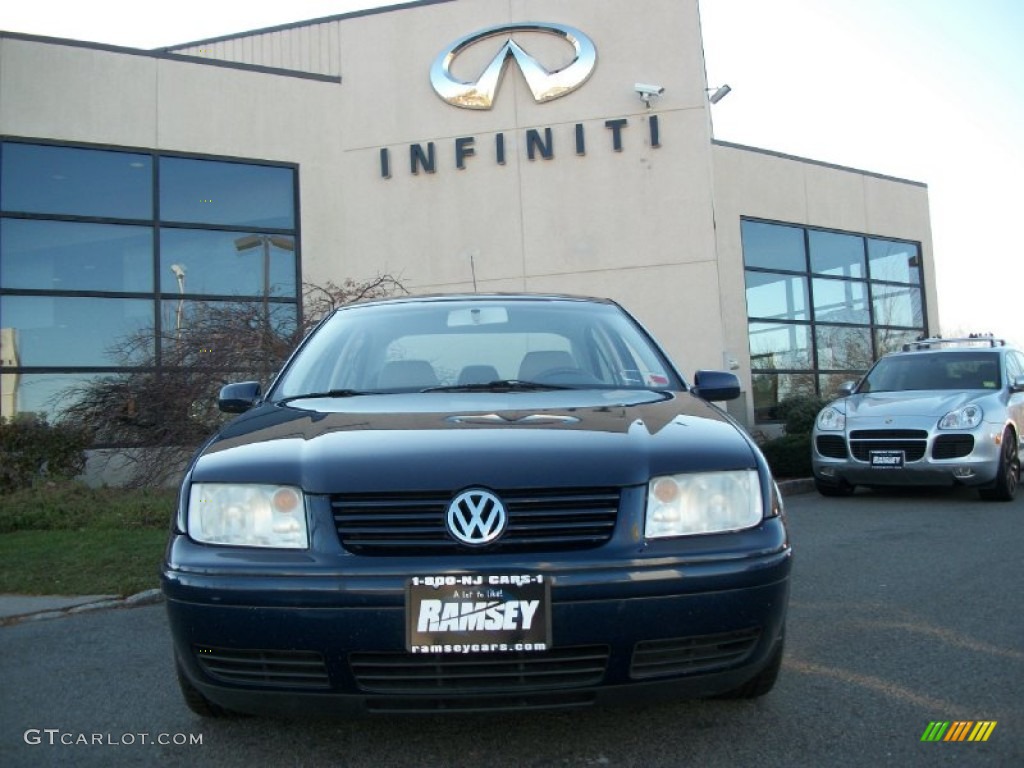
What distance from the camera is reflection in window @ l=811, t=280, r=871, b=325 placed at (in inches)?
675

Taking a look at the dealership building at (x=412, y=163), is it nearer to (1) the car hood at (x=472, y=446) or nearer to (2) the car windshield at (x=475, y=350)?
(2) the car windshield at (x=475, y=350)

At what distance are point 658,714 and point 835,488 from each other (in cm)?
701

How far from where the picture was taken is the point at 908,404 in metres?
8.80

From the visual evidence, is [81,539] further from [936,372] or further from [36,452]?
[936,372]

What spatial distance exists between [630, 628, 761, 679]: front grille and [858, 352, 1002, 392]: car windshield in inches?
309

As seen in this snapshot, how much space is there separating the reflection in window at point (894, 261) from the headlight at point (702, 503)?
17.0 metres

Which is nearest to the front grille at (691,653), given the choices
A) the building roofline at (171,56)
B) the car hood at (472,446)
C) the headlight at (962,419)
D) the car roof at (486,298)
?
the car hood at (472,446)

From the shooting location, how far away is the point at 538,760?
2.59 metres

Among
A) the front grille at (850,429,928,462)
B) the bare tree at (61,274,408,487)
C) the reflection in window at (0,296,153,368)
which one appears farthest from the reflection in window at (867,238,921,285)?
the reflection in window at (0,296,153,368)

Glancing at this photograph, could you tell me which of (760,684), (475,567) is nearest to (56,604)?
(475,567)

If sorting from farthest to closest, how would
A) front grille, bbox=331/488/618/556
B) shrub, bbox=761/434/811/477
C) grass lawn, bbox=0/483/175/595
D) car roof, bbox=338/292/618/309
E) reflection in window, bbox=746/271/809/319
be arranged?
reflection in window, bbox=746/271/809/319
shrub, bbox=761/434/811/477
grass lawn, bbox=0/483/175/595
car roof, bbox=338/292/618/309
front grille, bbox=331/488/618/556

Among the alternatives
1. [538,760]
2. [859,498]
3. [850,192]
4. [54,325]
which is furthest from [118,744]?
[850,192]

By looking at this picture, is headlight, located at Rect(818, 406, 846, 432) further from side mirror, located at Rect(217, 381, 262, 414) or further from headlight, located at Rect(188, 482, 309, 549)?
headlight, located at Rect(188, 482, 309, 549)

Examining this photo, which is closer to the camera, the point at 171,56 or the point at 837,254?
the point at 171,56
